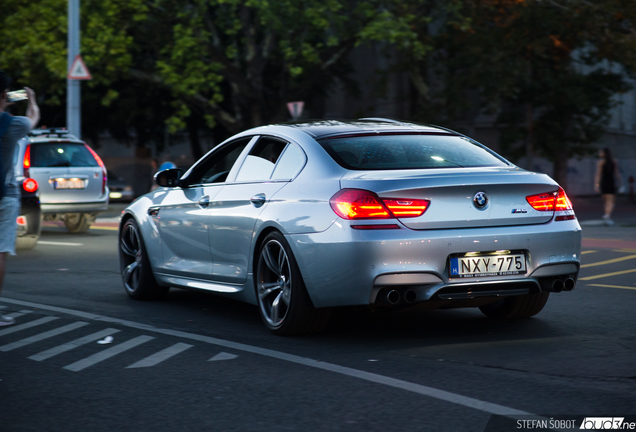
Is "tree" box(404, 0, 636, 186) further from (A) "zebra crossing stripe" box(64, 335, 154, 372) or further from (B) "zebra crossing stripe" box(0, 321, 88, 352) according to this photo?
(A) "zebra crossing stripe" box(64, 335, 154, 372)

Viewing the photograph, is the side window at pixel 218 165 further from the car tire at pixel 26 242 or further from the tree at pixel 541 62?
the tree at pixel 541 62

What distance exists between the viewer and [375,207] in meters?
6.19

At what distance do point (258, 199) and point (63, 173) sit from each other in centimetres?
1109

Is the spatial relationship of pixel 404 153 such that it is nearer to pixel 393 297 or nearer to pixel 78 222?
pixel 393 297

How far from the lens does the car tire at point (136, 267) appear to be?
8844mm

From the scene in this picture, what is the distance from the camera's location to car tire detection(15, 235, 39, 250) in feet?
46.4

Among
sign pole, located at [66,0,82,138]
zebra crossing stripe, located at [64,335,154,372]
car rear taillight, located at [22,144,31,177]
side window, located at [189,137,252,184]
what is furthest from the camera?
sign pole, located at [66,0,82,138]

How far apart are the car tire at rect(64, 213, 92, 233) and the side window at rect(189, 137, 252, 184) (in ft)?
34.0

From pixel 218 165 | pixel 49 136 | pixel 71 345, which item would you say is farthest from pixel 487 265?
pixel 49 136

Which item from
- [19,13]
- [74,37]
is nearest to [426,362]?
[74,37]

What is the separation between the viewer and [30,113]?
7547mm

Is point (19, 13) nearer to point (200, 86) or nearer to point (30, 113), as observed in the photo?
point (200, 86)

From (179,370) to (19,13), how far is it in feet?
73.7

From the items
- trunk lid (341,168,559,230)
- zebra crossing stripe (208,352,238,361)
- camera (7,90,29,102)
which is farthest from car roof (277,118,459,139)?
camera (7,90,29,102)
